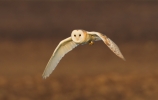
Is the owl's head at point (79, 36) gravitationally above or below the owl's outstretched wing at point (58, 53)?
above

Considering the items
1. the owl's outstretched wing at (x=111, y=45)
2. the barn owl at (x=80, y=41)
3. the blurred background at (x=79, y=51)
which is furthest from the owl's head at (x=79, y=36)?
the blurred background at (x=79, y=51)

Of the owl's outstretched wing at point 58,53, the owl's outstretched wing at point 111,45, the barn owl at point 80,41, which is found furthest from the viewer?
the owl's outstretched wing at point 58,53

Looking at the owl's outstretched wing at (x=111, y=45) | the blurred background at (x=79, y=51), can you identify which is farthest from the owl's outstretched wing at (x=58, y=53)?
the blurred background at (x=79, y=51)

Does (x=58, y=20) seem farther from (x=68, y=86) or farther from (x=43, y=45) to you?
(x=68, y=86)

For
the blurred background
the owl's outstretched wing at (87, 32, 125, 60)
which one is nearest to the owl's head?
the owl's outstretched wing at (87, 32, 125, 60)

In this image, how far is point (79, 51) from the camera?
21312mm

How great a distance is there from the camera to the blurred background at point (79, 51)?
52.6ft

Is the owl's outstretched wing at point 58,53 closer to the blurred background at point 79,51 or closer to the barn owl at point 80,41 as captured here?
the barn owl at point 80,41

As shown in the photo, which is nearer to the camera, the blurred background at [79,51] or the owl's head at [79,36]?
the owl's head at [79,36]

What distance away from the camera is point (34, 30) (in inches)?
1004

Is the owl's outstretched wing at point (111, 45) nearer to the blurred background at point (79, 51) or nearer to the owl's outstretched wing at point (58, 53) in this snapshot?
the owl's outstretched wing at point (58, 53)

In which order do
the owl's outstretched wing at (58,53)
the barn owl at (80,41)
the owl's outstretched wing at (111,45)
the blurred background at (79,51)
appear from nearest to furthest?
the owl's outstretched wing at (111,45), the barn owl at (80,41), the owl's outstretched wing at (58,53), the blurred background at (79,51)

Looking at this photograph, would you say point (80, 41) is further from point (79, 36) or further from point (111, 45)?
point (111, 45)

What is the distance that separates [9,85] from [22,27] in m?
9.46
